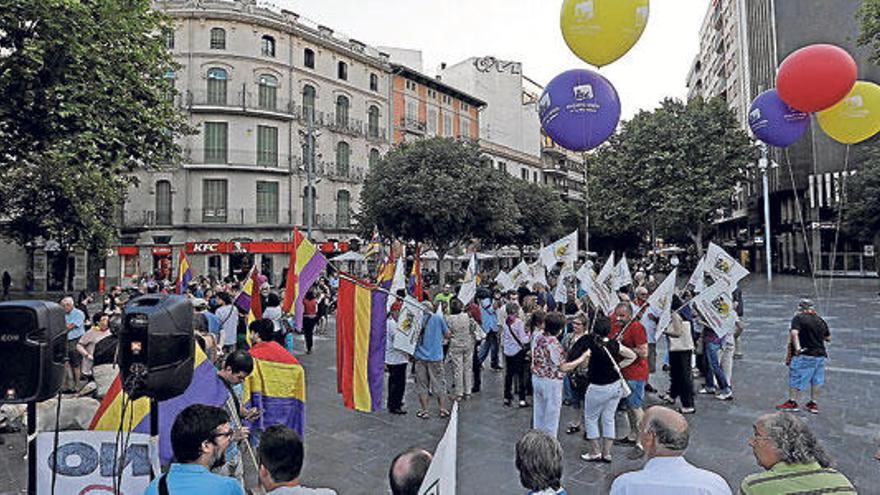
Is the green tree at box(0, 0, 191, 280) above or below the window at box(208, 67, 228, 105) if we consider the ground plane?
below

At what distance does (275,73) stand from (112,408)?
34.7 meters

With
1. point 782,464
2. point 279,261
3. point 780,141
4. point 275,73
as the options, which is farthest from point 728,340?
point 275,73

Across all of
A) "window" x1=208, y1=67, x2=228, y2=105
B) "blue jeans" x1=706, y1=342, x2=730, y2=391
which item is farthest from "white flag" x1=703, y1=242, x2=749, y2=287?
"window" x1=208, y1=67, x2=228, y2=105

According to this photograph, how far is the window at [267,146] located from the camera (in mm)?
34750

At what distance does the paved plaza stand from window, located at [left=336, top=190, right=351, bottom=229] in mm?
27935

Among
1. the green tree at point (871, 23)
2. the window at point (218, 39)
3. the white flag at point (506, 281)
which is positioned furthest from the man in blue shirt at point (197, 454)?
the window at point (218, 39)

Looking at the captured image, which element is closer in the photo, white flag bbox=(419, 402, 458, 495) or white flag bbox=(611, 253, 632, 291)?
white flag bbox=(419, 402, 458, 495)

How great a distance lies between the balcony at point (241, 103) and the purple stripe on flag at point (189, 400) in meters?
32.6

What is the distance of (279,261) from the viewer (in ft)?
113

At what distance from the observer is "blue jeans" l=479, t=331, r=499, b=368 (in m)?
9.76

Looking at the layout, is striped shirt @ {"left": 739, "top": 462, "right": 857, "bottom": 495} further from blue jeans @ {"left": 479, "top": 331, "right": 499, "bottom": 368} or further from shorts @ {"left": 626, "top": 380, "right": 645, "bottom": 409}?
blue jeans @ {"left": 479, "top": 331, "right": 499, "bottom": 368}

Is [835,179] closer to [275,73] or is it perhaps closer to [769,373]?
[769,373]

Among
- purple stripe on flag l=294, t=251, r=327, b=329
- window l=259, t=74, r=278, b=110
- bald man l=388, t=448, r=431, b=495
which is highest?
window l=259, t=74, r=278, b=110

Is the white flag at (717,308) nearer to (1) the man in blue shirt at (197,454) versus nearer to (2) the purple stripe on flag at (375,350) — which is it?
(2) the purple stripe on flag at (375,350)
